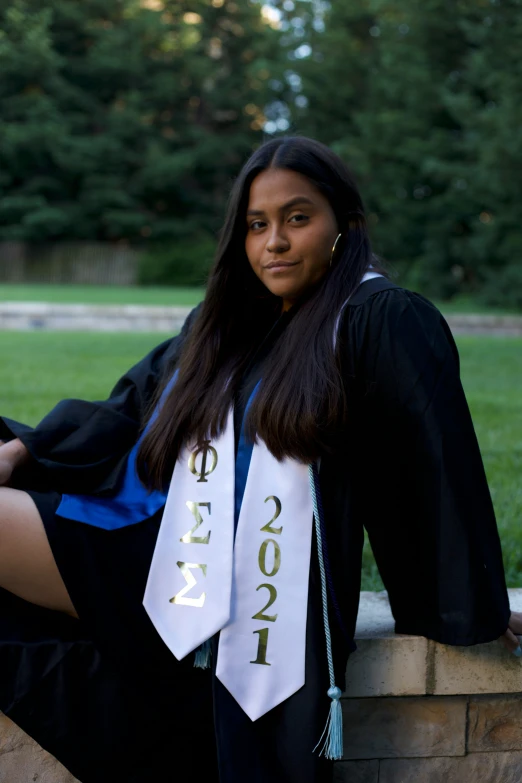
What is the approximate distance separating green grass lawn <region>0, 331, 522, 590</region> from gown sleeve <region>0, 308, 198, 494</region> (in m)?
0.98

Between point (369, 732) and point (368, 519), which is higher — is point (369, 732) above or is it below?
below

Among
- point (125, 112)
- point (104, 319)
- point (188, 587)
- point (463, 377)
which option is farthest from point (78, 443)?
point (125, 112)

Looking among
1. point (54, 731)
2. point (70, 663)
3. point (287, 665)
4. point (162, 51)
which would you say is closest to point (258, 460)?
point (287, 665)

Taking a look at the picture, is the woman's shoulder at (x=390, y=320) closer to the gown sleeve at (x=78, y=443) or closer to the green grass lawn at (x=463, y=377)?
the gown sleeve at (x=78, y=443)

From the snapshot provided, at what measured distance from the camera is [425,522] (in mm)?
1751

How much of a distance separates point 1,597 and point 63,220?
26970 millimetres

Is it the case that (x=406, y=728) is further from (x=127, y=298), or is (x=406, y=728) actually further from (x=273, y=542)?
(x=127, y=298)

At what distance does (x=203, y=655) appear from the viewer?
1.78 meters

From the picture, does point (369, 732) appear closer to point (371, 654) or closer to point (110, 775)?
point (371, 654)

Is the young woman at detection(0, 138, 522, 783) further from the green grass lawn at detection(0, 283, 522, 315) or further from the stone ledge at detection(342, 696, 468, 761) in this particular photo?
the green grass lawn at detection(0, 283, 522, 315)

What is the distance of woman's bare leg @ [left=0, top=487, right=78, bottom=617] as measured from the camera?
177 cm

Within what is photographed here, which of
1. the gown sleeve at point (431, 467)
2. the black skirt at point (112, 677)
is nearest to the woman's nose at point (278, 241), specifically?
the gown sleeve at point (431, 467)

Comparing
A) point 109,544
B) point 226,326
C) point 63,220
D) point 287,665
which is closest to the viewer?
point 287,665

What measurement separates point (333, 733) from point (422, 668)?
1.06ft
